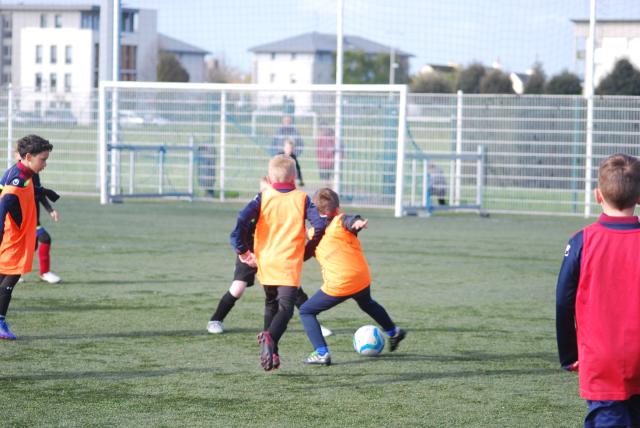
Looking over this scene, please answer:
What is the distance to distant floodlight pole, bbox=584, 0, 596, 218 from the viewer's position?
20453 mm

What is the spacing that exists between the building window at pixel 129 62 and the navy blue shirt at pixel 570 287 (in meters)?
21.1

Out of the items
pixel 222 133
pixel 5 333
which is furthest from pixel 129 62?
pixel 5 333

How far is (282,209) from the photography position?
6777 mm

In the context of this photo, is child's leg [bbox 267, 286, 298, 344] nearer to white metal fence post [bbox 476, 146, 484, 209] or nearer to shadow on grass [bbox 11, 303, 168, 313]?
shadow on grass [bbox 11, 303, 168, 313]

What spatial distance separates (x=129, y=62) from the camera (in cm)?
2666

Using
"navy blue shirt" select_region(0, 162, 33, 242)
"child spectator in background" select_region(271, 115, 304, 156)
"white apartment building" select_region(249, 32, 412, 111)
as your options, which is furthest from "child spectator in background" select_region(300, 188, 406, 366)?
"white apartment building" select_region(249, 32, 412, 111)

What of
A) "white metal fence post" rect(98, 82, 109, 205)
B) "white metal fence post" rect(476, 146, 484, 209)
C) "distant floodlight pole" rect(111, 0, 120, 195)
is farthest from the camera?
"distant floodlight pole" rect(111, 0, 120, 195)

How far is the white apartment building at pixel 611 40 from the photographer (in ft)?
70.5

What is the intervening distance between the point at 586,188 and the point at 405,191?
3.53 m

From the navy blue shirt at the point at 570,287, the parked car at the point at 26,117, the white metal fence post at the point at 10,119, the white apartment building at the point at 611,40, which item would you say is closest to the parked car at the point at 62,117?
the parked car at the point at 26,117

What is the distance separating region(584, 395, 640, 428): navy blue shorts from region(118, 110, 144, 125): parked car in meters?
19.3

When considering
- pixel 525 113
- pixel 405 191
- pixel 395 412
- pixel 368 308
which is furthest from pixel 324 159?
pixel 395 412

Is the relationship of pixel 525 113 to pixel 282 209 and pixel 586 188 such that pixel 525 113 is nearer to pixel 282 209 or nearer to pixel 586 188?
pixel 586 188

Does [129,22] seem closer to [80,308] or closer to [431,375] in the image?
[80,308]
